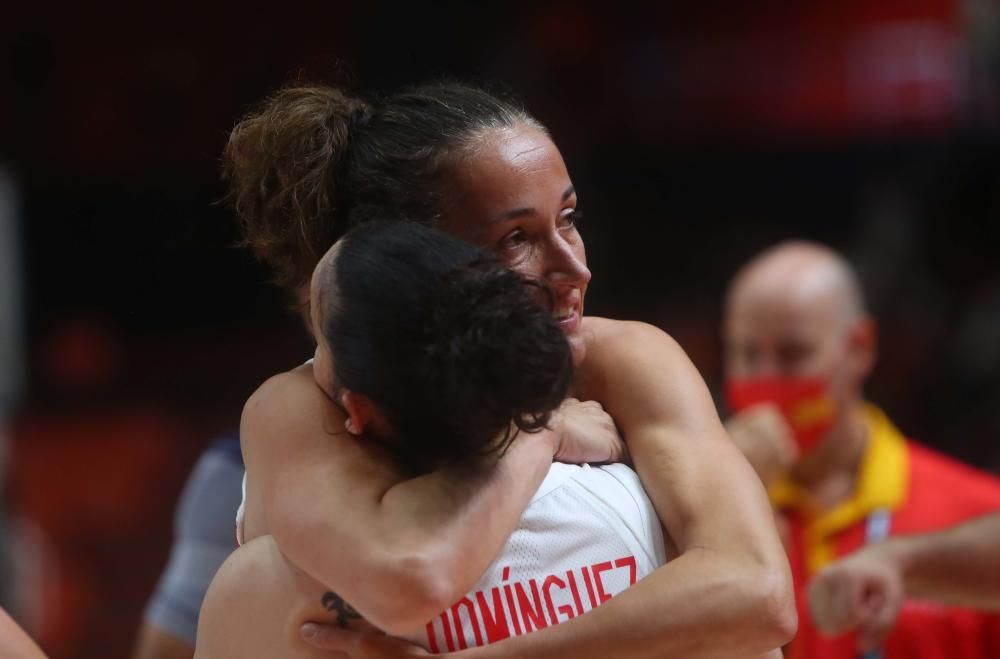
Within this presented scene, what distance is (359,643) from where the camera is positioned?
155 cm

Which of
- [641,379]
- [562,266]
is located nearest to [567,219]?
[562,266]

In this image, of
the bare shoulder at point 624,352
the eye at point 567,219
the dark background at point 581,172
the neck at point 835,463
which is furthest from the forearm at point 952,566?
the dark background at point 581,172

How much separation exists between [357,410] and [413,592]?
208 millimetres

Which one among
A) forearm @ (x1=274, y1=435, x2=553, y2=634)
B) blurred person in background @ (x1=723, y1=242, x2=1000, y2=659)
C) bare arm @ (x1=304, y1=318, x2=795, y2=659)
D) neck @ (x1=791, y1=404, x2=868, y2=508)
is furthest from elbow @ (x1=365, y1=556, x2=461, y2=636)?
neck @ (x1=791, y1=404, x2=868, y2=508)

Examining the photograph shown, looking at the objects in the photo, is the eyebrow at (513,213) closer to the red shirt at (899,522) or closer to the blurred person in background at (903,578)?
the blurred person in background at (903,578)

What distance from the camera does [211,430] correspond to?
6.19 meters

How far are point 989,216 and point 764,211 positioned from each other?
1076 millimetres

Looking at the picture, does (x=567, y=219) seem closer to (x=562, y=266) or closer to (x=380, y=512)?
(x=562, y=266)

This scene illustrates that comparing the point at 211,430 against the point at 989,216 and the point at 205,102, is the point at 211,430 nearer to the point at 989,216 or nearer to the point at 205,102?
the point at 205,102

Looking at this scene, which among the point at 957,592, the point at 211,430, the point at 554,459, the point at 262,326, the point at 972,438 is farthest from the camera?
the point at 262,326

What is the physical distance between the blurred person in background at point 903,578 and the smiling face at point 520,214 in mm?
1153

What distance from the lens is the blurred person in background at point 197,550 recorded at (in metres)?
2.63

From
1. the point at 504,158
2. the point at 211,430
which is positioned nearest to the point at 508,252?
the point at 504,158

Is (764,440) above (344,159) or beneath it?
beneath
